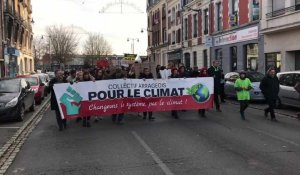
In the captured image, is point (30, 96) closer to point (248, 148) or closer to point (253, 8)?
point (248, 148)

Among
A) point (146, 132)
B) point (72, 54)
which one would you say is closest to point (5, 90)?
point (146, 132)

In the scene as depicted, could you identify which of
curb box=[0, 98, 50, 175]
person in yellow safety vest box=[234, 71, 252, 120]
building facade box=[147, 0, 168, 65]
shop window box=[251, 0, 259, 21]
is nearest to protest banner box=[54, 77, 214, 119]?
person in yellow safety vest box=[234, 71, 252, 120]

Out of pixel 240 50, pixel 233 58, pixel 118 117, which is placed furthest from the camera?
pixel 233 58

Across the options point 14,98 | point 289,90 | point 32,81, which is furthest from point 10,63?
point 289,90

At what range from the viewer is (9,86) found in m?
15.7

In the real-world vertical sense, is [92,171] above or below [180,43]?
below

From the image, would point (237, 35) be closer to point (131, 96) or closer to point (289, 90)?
point (289, 90)

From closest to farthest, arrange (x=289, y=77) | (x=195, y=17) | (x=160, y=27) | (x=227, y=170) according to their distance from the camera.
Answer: (x=227, y=170)
(x=289, y=77)
(x=195, y=17)
(x=160, y=27)

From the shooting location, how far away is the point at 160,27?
61.1 m

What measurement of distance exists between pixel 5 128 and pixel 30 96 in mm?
A: 4228

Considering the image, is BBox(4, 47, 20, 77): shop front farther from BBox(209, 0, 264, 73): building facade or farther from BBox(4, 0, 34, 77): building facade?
BBox(209, 0, 264, 73): building facade

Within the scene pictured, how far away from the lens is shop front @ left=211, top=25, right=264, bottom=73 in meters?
28.7

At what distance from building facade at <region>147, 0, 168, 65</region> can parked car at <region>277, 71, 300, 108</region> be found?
133ft

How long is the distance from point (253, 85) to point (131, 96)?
318 inches
